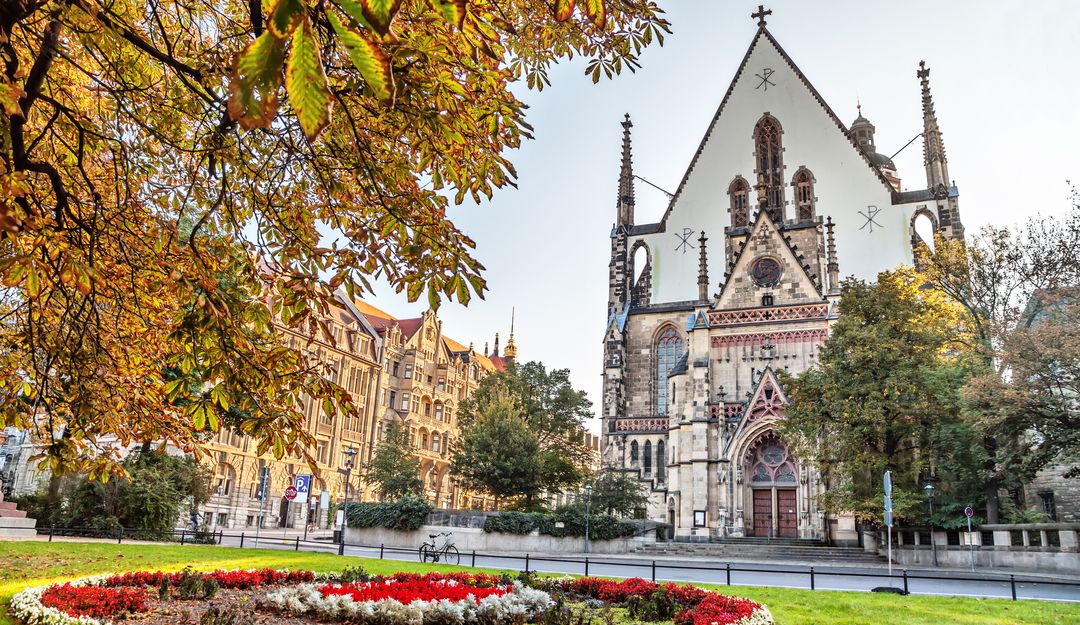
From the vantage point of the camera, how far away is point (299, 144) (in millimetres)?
6488

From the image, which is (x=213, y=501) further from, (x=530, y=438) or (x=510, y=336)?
(x=510, y=336)

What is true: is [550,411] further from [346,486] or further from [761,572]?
[761,572]

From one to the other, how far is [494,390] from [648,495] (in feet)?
36.3

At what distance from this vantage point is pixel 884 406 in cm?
Result: 2777

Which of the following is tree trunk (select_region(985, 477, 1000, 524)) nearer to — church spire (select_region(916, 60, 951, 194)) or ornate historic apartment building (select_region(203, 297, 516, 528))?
church spire (select_region(916, 60, 951, 194))

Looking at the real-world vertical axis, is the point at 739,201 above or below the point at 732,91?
below

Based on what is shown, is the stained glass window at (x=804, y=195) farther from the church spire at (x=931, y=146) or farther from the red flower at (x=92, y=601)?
the red flower at (x=92, y=601)

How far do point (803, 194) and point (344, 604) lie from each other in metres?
41.0

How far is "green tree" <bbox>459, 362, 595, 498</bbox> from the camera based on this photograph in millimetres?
41781

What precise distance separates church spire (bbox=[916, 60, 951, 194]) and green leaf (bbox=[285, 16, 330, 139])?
4650cm

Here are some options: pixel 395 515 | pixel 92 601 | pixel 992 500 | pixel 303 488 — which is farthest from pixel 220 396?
pixel 395 515

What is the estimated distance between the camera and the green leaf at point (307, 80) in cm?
206

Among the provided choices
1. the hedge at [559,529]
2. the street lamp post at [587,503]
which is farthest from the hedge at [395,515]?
the street lamp post at [587,503]

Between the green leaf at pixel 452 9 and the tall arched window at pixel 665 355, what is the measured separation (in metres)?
42.4
